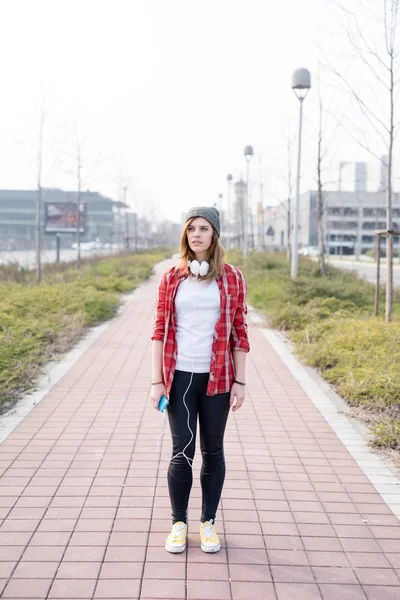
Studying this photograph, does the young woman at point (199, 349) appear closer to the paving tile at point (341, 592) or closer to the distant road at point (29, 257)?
the paving tile at point (341, 592)

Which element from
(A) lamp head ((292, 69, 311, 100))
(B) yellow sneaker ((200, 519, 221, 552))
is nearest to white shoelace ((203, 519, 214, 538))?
(B) yellow sneaker ((200, 519, 221, 552))

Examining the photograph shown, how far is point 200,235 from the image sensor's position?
10.3 ft

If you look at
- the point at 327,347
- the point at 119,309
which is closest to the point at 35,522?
the point at 327,347

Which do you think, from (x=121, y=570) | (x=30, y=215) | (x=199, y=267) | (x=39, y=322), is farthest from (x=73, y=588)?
(x=30, y=215)

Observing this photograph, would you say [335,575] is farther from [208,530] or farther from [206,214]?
[206,214]

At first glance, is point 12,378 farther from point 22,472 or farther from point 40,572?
point 40,572

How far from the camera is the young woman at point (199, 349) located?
3121 millimetres

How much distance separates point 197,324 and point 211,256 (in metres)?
0.37

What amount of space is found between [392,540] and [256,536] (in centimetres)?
76

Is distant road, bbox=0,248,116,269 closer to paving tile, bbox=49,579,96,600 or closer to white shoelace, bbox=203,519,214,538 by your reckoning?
white shoelace, bbox=203,519,214,538

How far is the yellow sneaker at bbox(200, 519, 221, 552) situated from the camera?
3.19 metres

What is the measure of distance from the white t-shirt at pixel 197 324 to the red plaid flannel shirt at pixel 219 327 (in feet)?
0.10

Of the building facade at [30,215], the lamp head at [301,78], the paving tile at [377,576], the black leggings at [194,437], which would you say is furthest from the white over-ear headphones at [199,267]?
the building facade at [30,215]

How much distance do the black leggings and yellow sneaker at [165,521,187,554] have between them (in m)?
0.04
